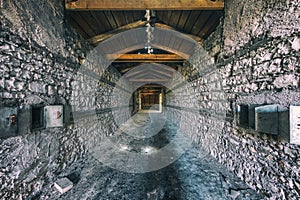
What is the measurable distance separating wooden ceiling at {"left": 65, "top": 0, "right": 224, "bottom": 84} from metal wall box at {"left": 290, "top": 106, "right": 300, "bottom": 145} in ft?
5.37

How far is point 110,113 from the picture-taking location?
4543mm

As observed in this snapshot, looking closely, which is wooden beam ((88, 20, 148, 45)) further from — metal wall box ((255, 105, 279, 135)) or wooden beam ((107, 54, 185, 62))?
metal wall box ((255, 105, 279, 135))

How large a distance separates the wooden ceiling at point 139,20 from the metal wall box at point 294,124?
1635mm

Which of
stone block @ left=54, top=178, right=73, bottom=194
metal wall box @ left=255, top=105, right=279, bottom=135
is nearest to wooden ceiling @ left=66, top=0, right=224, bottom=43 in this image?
metal wall box @ left=255, top=105, right=279, bottom=135

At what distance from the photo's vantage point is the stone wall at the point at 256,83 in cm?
123

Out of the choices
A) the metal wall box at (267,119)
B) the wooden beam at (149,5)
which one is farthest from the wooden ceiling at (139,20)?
the metal wall box at (267,119)

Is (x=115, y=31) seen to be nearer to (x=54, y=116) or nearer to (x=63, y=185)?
(x=54, y=116)

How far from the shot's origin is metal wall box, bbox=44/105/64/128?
181 centimetres

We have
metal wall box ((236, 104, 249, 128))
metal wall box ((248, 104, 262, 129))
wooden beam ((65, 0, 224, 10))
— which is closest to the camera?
→ metal wall box ((248, 104, 262, 129))

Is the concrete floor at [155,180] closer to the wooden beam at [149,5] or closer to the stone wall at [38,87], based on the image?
the stone wall at [38,87]

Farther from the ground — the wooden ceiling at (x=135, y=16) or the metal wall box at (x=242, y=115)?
the wooden ceiling at (x=135, y=16)

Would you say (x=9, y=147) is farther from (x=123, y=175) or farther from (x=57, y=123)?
(x=123, y=175)

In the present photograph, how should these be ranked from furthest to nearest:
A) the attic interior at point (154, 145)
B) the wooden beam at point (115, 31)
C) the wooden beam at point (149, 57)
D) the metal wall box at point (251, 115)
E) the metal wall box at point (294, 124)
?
the wooden beam at point (149, 57) → the wooden beam at point (115, 31) → the metal wall box at point (251, 115) → the attic interior at point (154, 145) → the metal wall box at point (294, 124)

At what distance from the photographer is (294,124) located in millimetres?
1160
